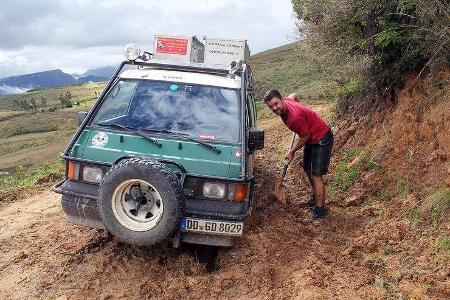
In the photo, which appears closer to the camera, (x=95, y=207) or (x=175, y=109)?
(x=95, y=207)

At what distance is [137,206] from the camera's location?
449cm

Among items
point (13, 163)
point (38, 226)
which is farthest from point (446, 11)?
point (13, 163)

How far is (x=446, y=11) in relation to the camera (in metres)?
6.00

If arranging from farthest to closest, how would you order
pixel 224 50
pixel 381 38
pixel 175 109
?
pixel 224 50
pixel 381 38
pixel 175 109

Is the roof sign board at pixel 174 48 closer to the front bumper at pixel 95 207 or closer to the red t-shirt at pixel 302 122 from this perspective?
the red t-shirt at pixel 302 122

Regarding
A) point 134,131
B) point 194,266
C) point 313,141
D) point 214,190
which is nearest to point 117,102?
point 134,131

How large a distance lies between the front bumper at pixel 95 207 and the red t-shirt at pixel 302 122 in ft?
5.08

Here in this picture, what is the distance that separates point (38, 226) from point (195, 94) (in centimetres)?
295

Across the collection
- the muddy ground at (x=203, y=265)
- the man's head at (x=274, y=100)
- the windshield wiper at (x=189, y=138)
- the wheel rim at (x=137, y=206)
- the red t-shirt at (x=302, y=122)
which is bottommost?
the muddy ground at (x=203, y=265)

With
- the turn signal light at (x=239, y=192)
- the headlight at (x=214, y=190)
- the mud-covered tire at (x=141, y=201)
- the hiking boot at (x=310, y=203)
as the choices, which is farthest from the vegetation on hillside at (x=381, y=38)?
the mud-covered tire at (x=141, y=201)

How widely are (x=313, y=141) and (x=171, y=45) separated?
2446 millimetres

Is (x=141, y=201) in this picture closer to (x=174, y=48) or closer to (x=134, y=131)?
(x=134, y=131)

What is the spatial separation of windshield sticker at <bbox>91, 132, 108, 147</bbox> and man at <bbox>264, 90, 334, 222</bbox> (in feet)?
7.07

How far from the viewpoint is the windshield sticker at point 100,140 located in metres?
5.03
